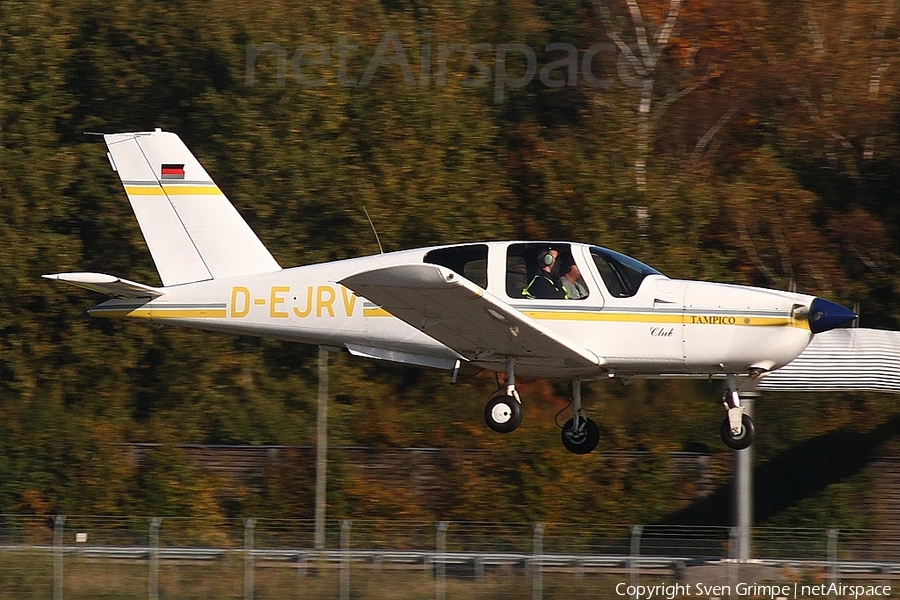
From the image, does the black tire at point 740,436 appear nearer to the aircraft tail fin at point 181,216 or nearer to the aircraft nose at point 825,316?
the aircraft nose at point 825,316

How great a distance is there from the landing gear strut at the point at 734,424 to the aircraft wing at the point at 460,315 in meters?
1.28

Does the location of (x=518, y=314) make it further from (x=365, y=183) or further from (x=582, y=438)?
(x=365, y=183)

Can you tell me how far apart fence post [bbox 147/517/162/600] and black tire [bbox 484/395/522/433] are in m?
4.54

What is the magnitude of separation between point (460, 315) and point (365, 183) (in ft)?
43.7

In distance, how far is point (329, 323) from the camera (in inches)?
553

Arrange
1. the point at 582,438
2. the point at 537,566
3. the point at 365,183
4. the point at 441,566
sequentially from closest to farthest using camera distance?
the point at 582,438
the point at 537,566
the point at 441,566
the point at 365,183

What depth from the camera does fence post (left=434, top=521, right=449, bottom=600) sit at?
15.3 metres

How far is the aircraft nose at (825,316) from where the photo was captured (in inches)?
497

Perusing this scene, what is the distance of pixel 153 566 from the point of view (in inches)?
614

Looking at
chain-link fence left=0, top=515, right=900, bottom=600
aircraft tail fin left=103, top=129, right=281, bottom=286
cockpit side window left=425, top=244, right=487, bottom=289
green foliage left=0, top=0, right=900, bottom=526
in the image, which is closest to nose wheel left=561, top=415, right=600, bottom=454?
chain-link fence left=0, top=515, right=900, bottom=600

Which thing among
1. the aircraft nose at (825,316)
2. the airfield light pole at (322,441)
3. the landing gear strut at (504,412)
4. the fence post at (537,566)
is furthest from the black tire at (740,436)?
the airfield light pole at (322,441)

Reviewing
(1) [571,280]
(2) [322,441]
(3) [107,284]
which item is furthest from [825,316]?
(2) [322,441]

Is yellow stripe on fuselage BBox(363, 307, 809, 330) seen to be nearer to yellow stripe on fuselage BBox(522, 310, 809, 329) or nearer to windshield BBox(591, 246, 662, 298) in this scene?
yellow stripe on fuselage BBox(522, 310, 809, 329)

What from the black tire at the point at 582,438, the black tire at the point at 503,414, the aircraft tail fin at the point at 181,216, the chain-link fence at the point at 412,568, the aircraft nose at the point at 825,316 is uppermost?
the aircraft tail fin at the point at 181,216
